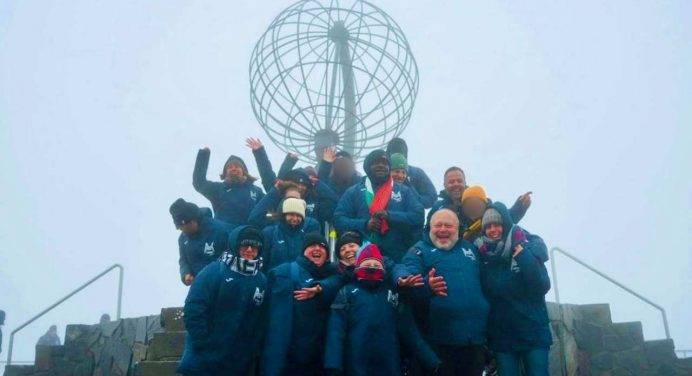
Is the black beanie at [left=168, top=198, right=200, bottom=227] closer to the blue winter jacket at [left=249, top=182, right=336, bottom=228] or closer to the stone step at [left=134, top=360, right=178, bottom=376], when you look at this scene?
the blue winter jacket at [left=249, top=182, right=336, bottom=228]

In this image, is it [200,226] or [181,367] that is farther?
[200,226]

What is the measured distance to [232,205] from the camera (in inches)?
247

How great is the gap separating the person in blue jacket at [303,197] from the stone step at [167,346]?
1.38 metres

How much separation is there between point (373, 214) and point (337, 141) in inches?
185

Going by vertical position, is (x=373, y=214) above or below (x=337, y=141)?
below

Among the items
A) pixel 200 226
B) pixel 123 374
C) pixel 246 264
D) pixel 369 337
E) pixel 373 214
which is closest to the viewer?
pixel 369 337

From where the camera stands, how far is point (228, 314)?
415cm

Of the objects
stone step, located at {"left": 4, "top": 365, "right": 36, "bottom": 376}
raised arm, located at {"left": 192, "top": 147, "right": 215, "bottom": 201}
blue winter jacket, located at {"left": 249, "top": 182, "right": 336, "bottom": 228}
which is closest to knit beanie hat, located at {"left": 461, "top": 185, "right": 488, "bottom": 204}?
blue winter jacket, located at {"left": 249, "top": 182, "right": 336, "bottom": 228}

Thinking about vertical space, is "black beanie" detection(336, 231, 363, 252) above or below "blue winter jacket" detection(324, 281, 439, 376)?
above

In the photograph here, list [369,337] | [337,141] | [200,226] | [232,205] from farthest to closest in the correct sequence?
1. [337,141]
2. [232,205]
3. [200,226]
4. [369,337]

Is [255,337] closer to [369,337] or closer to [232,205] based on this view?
[369,337]

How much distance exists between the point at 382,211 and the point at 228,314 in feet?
5.39

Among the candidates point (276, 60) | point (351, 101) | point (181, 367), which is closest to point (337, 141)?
point (351, 101)

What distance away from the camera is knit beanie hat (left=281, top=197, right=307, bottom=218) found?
16.5 ft
